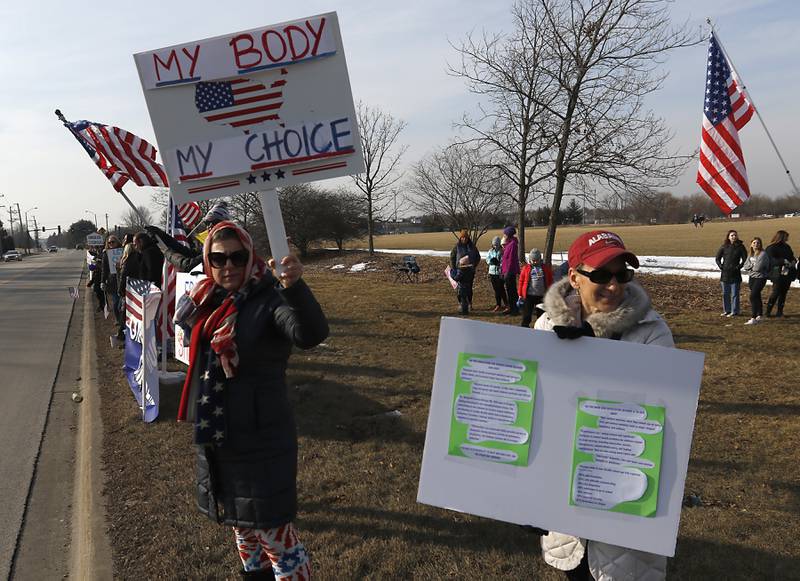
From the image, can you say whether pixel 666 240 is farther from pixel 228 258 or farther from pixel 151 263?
pixel 228 258

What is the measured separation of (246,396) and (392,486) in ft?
7.15

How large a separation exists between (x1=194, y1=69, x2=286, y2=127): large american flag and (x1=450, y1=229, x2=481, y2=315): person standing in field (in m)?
9.29

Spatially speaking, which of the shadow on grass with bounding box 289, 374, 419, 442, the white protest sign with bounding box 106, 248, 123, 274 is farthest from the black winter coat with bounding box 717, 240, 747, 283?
the white protest sign with bounding box 106, 248, 123, 274

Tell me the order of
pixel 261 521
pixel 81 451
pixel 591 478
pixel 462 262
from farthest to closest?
pixel 462 262 < pixel 81 451 < pixel 261 521 < pixel 591 478

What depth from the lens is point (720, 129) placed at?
20.2ft

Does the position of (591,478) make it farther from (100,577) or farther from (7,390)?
(7,390)

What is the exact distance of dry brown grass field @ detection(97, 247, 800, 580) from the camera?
3.19 m

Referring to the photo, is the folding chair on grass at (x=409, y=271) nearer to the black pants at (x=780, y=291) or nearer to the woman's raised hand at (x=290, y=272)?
the black pants at (x=780, y=291)

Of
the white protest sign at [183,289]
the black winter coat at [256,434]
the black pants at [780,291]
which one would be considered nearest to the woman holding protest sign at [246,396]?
the black winter coat at [256,434]

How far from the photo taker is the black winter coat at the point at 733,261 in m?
11.2

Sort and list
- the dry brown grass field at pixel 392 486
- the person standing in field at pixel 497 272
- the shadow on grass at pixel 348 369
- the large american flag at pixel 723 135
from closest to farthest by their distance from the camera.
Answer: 1. the dry brown grass field at pixel 392 486
2. the large american flag at pixel 723 135
3. the shadow on grass at pixel 348 369
4. the person standing in field at pixel 497 272

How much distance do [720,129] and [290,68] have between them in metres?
5.25

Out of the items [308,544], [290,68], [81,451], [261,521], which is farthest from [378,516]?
[81,451]

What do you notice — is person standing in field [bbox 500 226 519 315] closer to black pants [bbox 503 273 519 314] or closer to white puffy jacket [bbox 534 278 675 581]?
black pants [bbox 503 273 519 314]
